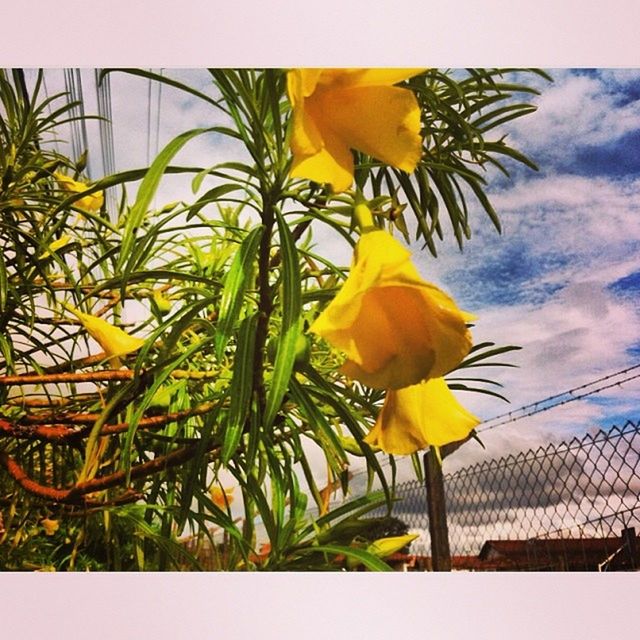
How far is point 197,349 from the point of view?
116 cm

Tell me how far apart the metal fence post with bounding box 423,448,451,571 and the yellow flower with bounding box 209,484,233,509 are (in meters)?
0.32

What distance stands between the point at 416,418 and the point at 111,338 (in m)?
0.45

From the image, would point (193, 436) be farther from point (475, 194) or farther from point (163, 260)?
point (475, 194)

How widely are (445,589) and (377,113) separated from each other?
0.79 metres

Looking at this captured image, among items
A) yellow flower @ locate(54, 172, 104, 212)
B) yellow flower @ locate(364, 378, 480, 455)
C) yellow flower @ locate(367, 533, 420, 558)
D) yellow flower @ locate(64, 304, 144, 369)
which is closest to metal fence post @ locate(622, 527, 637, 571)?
yellow flower @ locate(367, 533, 420, 558)

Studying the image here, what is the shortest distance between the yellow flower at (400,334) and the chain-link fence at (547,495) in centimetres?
46

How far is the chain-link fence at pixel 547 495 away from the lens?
136cm

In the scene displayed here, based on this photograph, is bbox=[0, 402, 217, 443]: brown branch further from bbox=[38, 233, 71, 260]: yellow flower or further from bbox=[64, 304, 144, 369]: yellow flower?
bbox=[38, 233, 71, 260]: yellow flower

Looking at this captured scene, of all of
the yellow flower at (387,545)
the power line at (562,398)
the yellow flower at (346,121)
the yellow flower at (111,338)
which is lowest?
the yellow flower at (387,545)

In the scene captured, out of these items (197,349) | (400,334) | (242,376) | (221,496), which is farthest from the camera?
(221,496)

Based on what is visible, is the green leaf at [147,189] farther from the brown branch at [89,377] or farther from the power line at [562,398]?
the power line at [562,398]

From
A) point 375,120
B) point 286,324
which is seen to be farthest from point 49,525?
point 375,120

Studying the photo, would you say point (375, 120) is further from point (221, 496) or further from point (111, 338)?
point (221, 496)

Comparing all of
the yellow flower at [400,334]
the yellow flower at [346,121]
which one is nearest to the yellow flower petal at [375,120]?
the yellow flower at [346,121]
